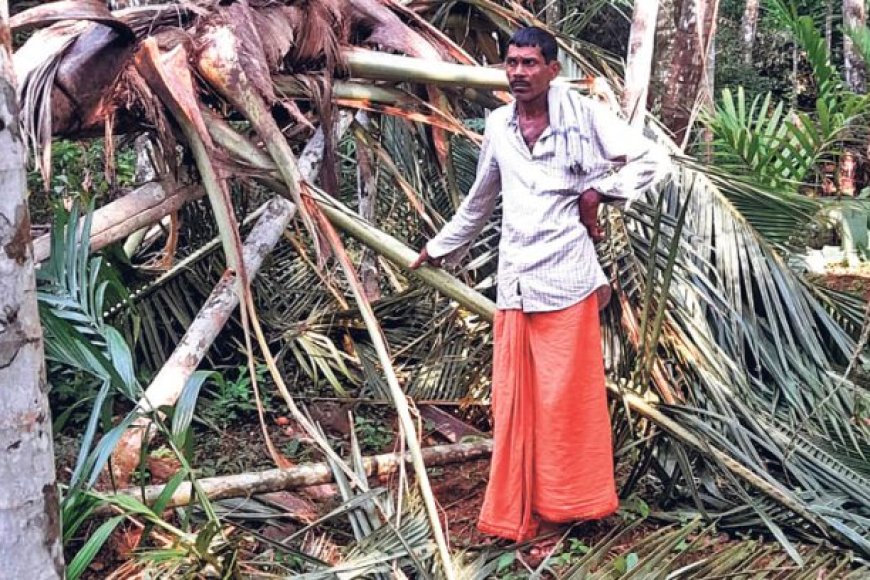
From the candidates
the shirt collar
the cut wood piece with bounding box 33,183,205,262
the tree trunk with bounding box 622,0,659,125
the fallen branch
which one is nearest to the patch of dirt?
the tree trunk with bounding box 622,0,659,125

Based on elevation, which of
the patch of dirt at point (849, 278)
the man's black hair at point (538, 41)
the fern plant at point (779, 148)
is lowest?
the patch of dirt at point (849, 278)

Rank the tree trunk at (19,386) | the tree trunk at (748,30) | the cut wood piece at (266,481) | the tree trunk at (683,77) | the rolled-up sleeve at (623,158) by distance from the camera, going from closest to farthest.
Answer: the tree trunk at (19,386), the rolled-up sleeve at (623,158), the cut wood piece at (266,481), the tree trunk at (683,77), the tree trunk at (748,30)

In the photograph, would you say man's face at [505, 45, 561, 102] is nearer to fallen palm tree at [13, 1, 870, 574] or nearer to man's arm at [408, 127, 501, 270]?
man's arm at [408, 127, 501, 270]

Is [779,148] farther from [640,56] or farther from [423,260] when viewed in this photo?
[423,260]

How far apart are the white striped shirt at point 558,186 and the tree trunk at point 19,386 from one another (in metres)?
1.37

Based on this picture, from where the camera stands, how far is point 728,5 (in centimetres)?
1298

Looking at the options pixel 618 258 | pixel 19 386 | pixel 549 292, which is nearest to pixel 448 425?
pixel 618 258

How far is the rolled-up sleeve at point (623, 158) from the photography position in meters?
2.51

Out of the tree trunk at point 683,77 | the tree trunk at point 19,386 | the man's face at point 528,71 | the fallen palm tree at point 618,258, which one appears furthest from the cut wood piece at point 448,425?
the tree trunk at point 19,386

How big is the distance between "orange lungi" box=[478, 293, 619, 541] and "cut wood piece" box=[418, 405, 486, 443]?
0.87 metres

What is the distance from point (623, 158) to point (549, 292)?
43 centimetres

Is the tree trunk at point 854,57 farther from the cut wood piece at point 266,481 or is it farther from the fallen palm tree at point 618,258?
the cut wood piece at point 266,481

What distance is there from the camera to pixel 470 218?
2.85 metres

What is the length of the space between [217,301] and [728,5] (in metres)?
11.6
